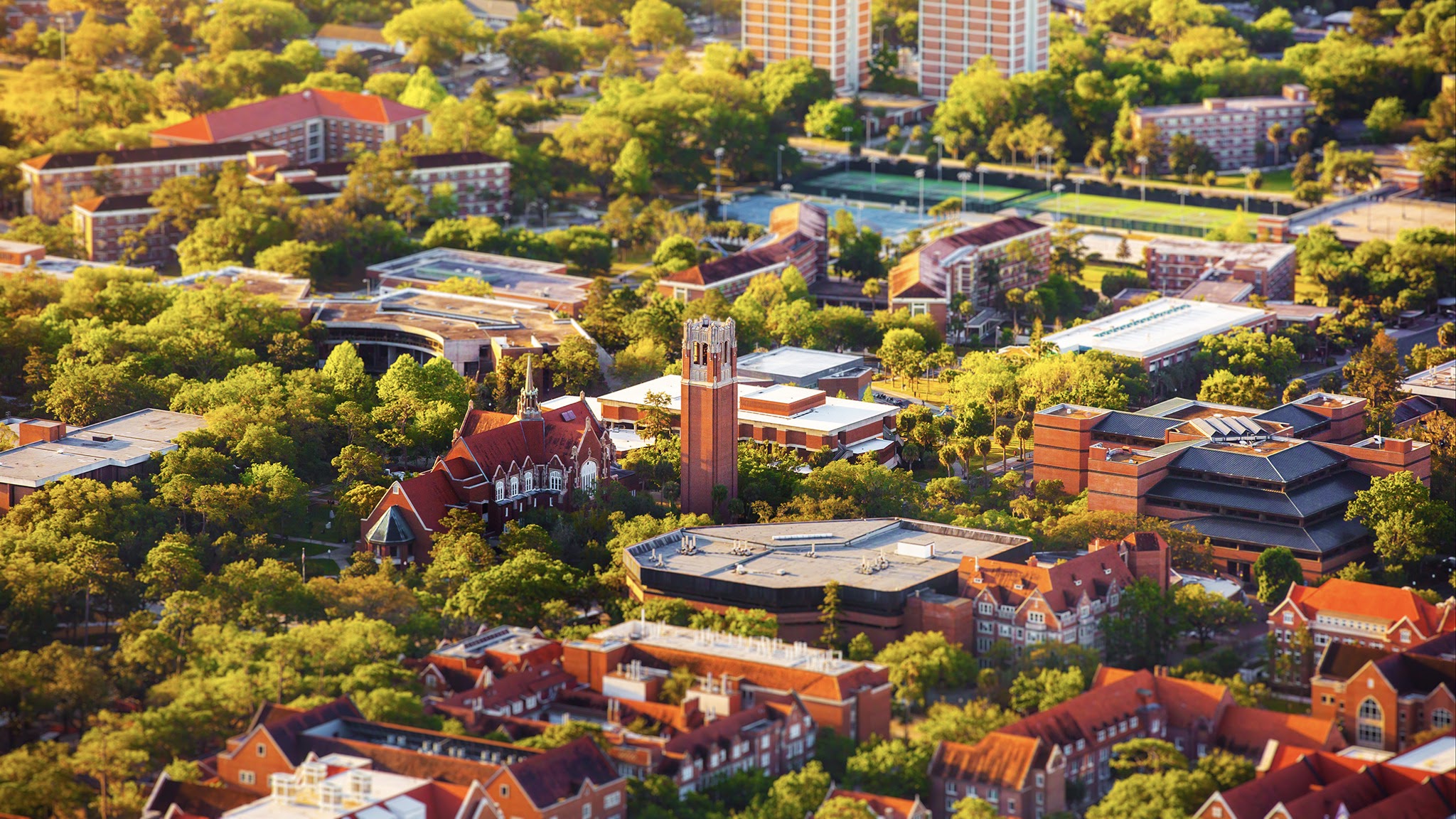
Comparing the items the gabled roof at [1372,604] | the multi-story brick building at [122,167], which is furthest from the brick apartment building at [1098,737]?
the multi-story brick building at [122,167]

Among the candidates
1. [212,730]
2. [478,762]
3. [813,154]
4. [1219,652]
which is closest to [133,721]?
[212,730]

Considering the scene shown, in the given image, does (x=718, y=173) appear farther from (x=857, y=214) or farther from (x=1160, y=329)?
(x=1160, y=329)

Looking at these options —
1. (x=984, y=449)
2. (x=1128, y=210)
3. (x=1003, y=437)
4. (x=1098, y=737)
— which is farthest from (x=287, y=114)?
(x=1098, y=737)

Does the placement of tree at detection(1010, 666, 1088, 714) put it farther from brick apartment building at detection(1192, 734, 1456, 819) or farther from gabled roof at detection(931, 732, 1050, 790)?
brick apartment building at detection(1192, 734, 1456, 819)

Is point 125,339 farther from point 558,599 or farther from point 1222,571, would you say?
point 1222,571

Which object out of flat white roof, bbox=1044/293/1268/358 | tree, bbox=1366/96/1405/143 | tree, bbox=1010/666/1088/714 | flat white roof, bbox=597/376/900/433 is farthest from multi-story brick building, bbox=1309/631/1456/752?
tree, bbox=1366/96/1405/143

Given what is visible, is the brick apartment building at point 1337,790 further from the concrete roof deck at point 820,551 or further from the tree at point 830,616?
the concrete roof deck at point 820,551
